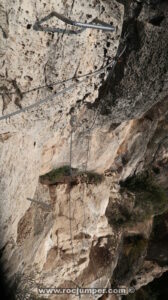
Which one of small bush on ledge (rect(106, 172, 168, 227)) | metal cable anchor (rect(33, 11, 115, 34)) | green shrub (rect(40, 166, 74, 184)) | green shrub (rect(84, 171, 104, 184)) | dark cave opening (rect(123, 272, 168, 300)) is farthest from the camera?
dark cave opening (rect(123, 272, 168, 300))

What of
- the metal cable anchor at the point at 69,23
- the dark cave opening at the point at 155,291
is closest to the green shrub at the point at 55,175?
the metal cable anchor at the point at 69,23

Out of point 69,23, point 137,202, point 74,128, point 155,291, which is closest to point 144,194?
point 137,202

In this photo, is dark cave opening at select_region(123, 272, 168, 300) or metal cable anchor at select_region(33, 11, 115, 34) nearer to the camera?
metal cable anchor at select_region(33, 11, 115, 34)

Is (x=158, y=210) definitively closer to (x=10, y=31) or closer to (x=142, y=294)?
(x=142, y=294)

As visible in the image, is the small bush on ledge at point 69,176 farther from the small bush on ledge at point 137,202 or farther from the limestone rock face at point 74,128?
the small bush on ledge at point 137,202

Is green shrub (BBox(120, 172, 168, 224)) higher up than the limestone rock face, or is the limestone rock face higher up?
the limestone rock face

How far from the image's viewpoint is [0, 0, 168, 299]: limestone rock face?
194 centimetres

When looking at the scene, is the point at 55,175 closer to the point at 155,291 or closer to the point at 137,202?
the point at 137,202

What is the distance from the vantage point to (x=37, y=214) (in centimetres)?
350

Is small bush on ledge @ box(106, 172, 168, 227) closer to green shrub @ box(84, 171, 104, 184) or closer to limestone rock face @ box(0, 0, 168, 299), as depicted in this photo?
limestone rock face @ box(0, 0, 168, 299)

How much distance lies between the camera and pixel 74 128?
295 cm

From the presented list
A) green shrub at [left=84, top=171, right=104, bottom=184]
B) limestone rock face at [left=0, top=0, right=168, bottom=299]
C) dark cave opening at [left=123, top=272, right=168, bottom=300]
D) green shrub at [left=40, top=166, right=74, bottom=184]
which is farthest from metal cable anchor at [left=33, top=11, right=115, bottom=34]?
dark cave opening at [left=123, top=272, right=168, bottom=300]

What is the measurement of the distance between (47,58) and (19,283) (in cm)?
293

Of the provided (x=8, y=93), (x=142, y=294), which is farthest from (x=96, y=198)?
(x=142, y=294)
